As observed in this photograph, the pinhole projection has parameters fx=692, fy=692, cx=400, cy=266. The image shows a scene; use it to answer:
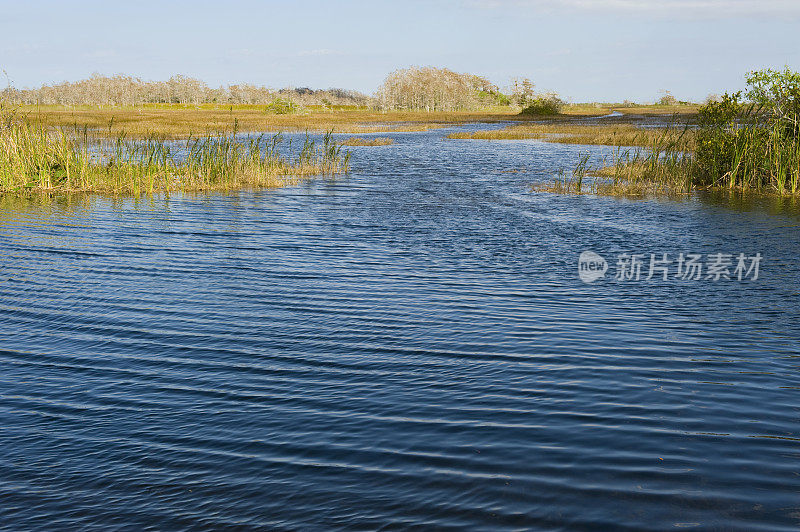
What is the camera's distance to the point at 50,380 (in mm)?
8922

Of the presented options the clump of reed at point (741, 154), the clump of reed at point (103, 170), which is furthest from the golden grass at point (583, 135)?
the clump of reed at point (103, 170)

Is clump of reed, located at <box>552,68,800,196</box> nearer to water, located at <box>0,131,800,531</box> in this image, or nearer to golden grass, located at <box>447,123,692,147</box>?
water, located at <box>0,131,800,531</box>

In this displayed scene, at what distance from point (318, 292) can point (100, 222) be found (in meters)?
11.7

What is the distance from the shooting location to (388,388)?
28.4 feet

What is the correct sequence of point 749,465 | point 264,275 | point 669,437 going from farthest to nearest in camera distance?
point 264,275 → point 669,437 → point 749,465

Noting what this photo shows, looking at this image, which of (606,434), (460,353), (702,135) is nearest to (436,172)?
(702,135)

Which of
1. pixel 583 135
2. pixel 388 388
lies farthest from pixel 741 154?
pixel 583 135

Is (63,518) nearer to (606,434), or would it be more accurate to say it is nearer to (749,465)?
(606,434)

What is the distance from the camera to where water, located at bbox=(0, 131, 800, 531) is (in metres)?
5.99

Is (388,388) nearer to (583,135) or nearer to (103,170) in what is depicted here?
(103,170)

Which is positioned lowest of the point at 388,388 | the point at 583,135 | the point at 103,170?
the point at 388,388

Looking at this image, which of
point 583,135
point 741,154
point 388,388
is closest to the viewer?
point 388,388

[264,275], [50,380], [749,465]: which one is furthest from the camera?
[264,275]

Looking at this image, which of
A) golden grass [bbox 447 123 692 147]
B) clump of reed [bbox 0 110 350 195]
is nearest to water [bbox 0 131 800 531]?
clump of reed [bbox 0 110 350 195]
